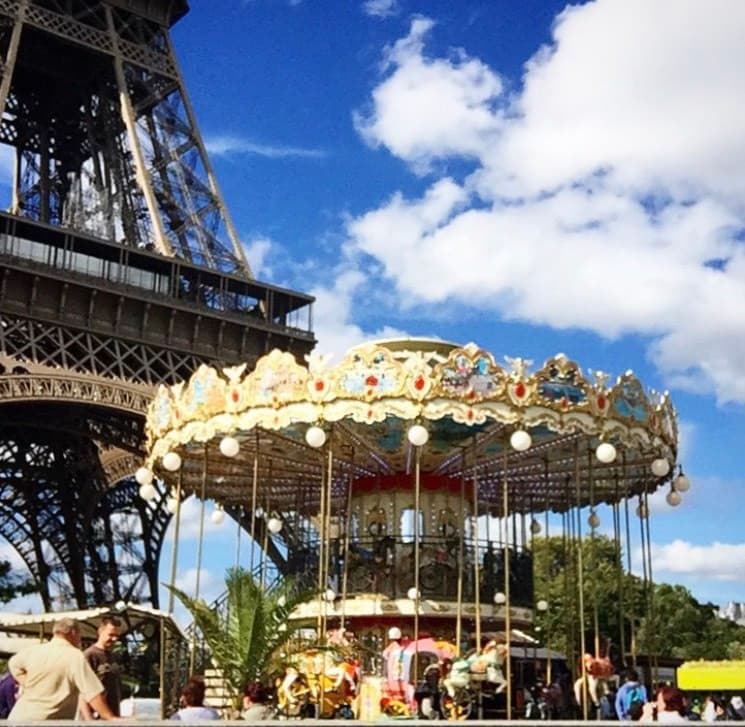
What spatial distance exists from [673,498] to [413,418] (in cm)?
570

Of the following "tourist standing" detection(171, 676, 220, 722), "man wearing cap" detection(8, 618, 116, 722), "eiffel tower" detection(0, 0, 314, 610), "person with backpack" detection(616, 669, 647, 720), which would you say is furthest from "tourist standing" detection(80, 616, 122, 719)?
"eiffel tower" detection(0, 0, 314, 610)

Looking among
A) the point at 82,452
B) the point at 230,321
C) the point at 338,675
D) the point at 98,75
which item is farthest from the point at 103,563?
the point at 338,675

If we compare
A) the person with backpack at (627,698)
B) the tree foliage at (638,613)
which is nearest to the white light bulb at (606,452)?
the person with backpack at (627,698)

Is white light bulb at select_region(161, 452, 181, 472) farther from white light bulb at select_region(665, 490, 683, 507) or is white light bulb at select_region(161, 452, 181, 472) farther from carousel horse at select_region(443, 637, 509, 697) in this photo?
white light bulb at select_region(665, 490, 683, 507)

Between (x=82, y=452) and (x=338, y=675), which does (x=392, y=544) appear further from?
(x=82, y=452)

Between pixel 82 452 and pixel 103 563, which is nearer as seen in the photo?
pixel 82 452

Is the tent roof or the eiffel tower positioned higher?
the eiffel tower

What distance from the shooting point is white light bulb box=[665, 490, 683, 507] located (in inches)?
745

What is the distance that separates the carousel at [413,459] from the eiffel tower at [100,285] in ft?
35.3

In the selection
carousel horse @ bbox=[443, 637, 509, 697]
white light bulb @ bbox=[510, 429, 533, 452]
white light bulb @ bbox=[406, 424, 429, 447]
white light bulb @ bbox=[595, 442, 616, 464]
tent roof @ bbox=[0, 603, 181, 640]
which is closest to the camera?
carousel horse @ bbox=[443, 637, 509, 697]

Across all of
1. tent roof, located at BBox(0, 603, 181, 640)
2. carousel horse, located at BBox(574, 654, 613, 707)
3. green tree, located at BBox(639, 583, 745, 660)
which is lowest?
carousel horse, located at BBox(574, 654, 613, 707)

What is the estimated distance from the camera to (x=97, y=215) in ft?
139

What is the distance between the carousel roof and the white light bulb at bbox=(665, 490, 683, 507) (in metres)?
0.62

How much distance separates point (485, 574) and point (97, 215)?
27.6 m
